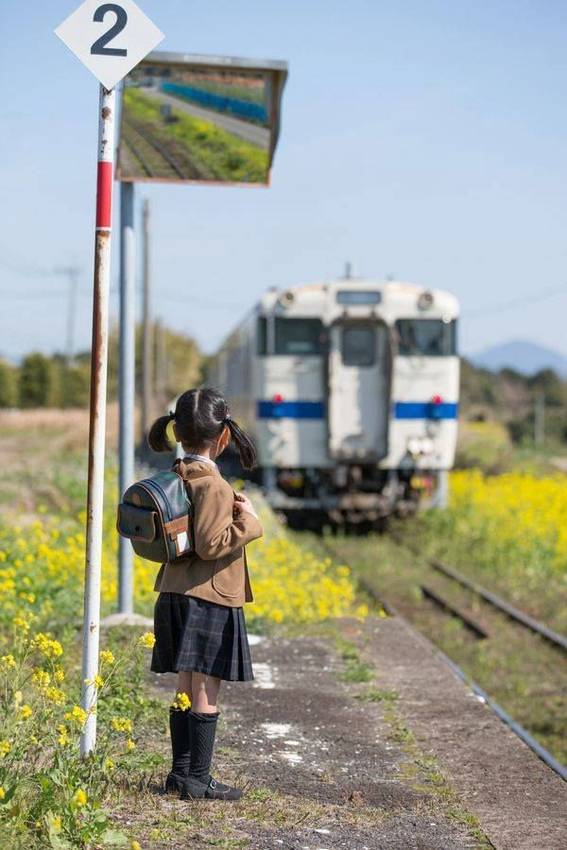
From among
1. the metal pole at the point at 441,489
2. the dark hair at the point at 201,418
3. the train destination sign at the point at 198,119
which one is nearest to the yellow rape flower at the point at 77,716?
the dark hair at the point at 201,418

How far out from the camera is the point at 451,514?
18.7m

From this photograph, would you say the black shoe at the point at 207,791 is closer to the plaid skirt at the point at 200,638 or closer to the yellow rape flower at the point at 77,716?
the plaid skirt at the point at 200,638

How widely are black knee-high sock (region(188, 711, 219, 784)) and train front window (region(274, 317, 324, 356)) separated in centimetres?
1296

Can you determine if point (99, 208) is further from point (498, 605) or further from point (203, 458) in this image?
point (498, 605)

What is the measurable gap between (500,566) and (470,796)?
10.7 m

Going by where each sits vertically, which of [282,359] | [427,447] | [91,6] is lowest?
[427,447]

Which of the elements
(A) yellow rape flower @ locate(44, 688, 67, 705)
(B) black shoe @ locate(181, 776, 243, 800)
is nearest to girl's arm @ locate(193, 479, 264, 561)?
(A) yellow rape flower @ locate(44, 688, 67, 705)

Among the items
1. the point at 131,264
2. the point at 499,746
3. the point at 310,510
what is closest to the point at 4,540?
the point at 131,264

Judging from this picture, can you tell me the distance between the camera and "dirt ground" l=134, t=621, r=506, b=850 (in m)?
4.45

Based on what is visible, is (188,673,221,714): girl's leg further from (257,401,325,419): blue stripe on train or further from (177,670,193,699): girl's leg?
(257,401,325,419): blue stripe on train

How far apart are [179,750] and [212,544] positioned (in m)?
0.80

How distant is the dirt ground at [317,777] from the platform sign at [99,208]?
611 millimetres

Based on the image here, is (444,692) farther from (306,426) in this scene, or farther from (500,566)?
(306,426)

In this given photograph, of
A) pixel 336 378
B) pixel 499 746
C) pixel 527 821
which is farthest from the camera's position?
pixel 336 378
